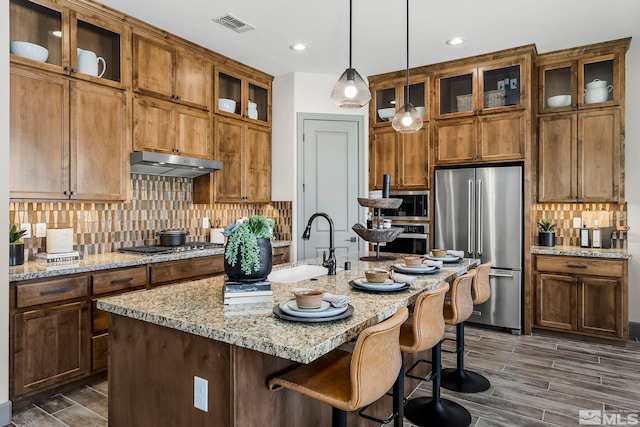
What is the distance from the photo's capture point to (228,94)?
4.79m

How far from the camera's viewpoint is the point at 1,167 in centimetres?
261

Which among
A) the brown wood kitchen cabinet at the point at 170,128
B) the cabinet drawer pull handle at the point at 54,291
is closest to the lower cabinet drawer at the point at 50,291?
the cabinet drawer pull handle at the point at 54,291

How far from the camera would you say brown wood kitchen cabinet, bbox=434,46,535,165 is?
14.4ft

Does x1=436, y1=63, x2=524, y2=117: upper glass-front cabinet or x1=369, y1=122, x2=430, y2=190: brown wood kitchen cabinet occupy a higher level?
x1=436, y1=63, x2=524, y2=117: upper glass-front cabinet

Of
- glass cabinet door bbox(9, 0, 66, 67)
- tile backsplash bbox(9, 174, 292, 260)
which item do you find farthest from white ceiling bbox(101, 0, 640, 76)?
tile backsplash bbox(9, 174, 292, 260)

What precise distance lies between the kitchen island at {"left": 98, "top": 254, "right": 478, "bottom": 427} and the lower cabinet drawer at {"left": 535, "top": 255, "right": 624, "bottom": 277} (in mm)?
2836

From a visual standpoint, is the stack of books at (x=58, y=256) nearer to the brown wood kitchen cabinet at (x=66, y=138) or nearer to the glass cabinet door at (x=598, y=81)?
the brown wood kitchen cabinet at (x=66, y=138)

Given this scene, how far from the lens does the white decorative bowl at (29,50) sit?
296cm

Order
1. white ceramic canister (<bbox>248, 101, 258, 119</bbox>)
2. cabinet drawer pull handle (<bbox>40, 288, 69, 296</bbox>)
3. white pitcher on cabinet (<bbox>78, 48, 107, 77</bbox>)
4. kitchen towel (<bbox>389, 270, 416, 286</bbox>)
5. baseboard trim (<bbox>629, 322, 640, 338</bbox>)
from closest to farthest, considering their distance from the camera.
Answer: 1. kitchen towel (<bbox>389, 270, 416, 286</bbox>)
2. cabinet drawer pull handle (<bbox>40, 288, 69, 296</bbox>)
3. white pitcher on cabinet (<bbox>78, 48, 107, 77</bbox>)
4. baseboard trim (<bbox>629, 322, 640, 338</bbox>)
5. white ceramic canister (<bbox>248, 101, 258, 119</bbox>)

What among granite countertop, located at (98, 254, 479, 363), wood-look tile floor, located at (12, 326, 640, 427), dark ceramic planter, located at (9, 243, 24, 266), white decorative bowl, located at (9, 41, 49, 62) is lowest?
wood-look tile floor, located at (12, 326, 640, 427)

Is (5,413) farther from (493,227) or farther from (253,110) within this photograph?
(493,227)

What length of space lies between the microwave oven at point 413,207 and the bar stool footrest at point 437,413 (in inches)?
97.6

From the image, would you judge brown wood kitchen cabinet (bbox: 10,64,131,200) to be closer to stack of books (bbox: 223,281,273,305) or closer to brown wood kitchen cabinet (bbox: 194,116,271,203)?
brown wood kitchen cabinet (bbox: 194,116,271,203)

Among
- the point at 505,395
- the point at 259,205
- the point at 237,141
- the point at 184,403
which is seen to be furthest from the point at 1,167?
the point at 505,395
